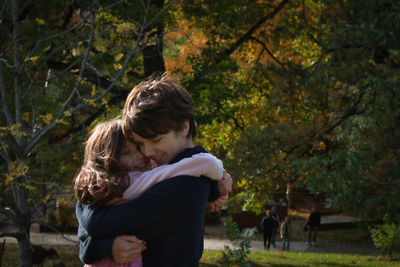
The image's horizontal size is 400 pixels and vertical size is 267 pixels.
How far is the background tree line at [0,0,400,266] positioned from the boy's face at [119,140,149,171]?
11.2 ft

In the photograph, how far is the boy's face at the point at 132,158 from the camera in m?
2.12

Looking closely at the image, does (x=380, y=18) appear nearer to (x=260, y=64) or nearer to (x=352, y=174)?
(x=352, y=174)

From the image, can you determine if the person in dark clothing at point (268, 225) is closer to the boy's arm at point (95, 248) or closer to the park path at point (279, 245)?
the park path at point (279, 245)

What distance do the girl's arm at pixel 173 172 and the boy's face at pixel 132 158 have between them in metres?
0.11

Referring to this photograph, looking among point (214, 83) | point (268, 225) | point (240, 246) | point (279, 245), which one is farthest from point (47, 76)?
→ point (279, 245)

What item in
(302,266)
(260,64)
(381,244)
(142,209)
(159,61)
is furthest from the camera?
(381,244)

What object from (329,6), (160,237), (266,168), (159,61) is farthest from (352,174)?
(160,237)

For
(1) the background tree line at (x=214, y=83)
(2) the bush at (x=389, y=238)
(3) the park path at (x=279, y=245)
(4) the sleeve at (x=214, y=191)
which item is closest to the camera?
(4) the sleeve at (x=214, y=191)

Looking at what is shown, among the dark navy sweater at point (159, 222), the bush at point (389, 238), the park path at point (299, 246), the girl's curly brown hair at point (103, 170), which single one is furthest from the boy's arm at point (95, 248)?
the park path at point (299, 246)

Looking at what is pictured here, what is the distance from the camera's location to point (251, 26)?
13602 mm

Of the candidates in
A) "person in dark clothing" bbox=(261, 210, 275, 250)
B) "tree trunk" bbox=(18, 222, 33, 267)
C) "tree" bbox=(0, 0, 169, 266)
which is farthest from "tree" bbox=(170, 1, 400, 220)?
"tree trunk" bbox=(18, 222, 33, 267)

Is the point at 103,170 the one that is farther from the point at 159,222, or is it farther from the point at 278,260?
the point at 278,260

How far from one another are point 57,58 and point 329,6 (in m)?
6.03

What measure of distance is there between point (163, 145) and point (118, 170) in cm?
22
